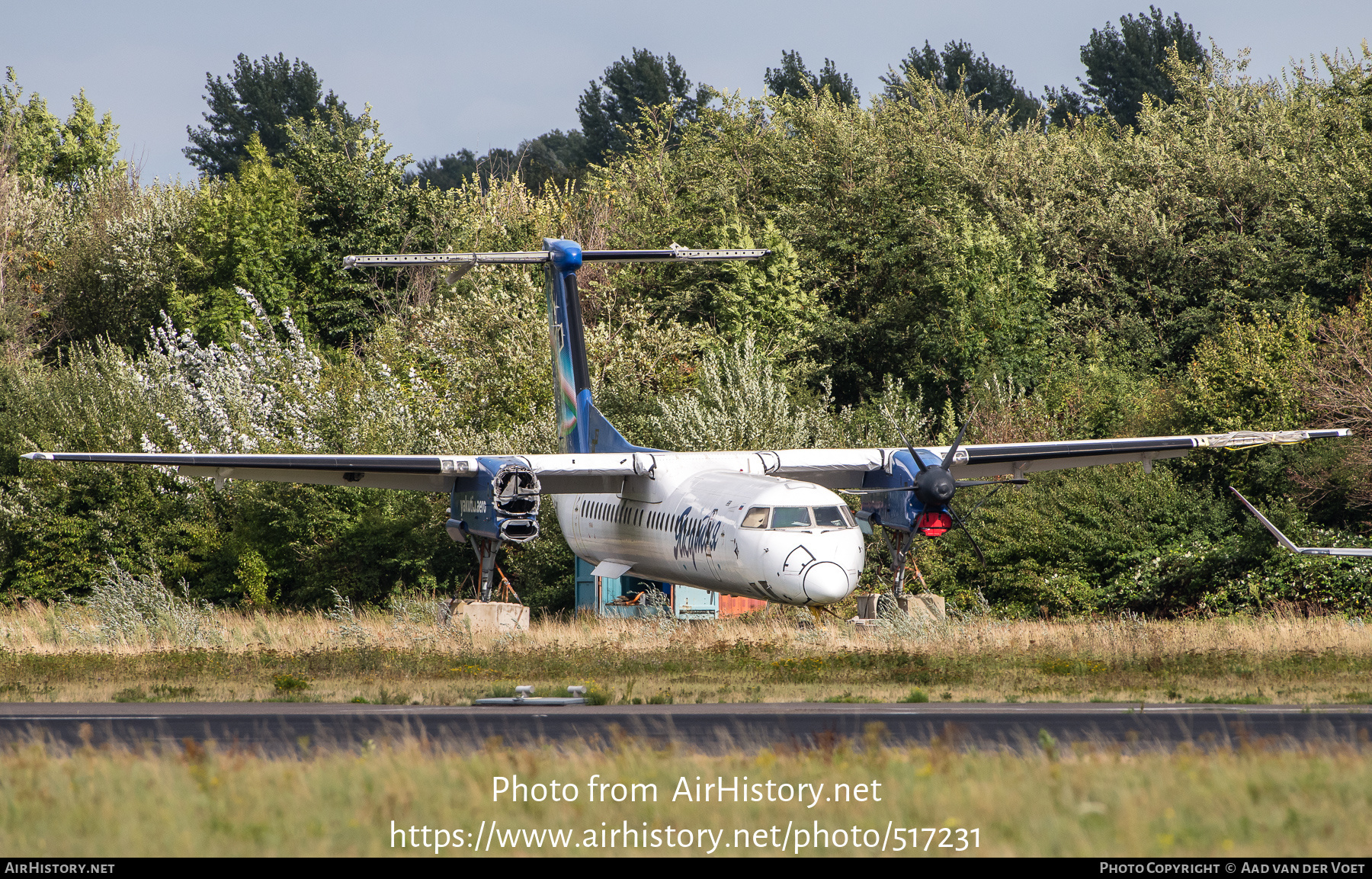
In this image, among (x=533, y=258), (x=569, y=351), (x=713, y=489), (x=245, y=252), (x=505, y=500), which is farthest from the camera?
(x=245, y=252)

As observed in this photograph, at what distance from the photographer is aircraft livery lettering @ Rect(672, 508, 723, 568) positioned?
22312mm

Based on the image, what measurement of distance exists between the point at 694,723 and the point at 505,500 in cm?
1193

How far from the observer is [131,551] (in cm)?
3681

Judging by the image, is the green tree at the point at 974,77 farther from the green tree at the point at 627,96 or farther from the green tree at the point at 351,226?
the green tree at the point at 351,226

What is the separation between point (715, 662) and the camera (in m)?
19.8

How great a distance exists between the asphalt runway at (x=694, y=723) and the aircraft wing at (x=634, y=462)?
949 cm

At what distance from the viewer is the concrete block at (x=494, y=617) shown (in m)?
25.1

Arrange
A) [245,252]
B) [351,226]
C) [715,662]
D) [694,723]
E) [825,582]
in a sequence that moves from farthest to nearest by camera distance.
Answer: [351,226], [245,252], [825,582], [715,662], [694,723]

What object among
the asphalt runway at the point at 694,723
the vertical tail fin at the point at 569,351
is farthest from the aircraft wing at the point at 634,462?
the asphalt runway at the point at 694,723

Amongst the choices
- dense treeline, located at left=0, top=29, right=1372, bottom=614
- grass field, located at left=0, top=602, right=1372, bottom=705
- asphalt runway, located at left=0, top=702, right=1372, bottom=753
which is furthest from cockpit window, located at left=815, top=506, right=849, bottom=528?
dense treeline, located at left=0, top=29, right=1372, bottom=614

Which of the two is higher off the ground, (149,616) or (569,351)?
(569,351)

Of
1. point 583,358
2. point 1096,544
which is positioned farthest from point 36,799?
point 1096,544

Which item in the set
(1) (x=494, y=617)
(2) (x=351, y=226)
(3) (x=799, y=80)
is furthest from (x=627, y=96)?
(1) (x=494, y=617)

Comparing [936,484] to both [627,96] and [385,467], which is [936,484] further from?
[627,96]
